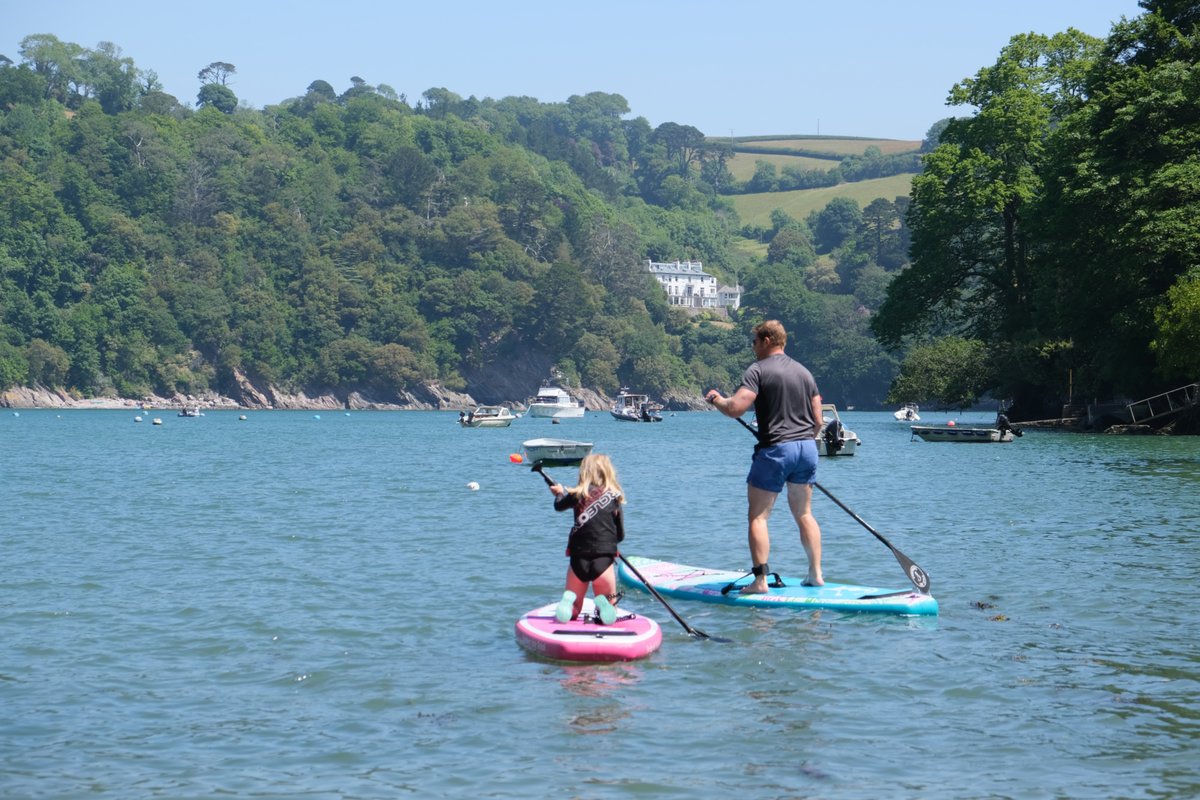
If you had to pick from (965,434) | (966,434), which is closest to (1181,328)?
(966,434)

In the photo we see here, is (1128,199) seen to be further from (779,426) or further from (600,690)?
(600,690)

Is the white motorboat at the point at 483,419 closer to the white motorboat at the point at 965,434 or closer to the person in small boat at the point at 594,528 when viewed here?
the white motorboat at the point at 965,434

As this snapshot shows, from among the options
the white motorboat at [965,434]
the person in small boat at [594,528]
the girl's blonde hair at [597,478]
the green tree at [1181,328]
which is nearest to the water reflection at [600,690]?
the person in small boat at [594,528]

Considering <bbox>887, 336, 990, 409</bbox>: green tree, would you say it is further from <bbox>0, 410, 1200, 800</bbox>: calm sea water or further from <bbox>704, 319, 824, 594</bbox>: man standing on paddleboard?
<bbox>704, 319, 824, 594</bbox>: man standing on paddleboard

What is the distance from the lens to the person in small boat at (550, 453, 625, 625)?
46.2 ft

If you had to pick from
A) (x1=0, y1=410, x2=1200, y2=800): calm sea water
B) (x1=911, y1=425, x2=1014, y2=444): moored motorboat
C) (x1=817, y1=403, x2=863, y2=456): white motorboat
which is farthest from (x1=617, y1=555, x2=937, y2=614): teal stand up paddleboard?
(x1=911, y1=425, x2=1014, y2=444): moored motorboat

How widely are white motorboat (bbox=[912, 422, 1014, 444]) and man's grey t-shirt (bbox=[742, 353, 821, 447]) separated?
→ 51859 mm

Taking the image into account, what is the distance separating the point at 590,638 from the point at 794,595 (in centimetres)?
347

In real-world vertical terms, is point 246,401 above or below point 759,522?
below

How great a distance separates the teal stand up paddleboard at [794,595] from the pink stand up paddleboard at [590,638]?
1854 millimetres

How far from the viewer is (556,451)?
61344 mm

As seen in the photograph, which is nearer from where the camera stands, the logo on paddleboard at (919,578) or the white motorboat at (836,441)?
the logo on paddleboard at (919,578)

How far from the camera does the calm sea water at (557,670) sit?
1055cm

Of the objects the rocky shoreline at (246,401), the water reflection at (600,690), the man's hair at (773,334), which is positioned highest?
the man's hair at (773,334)
